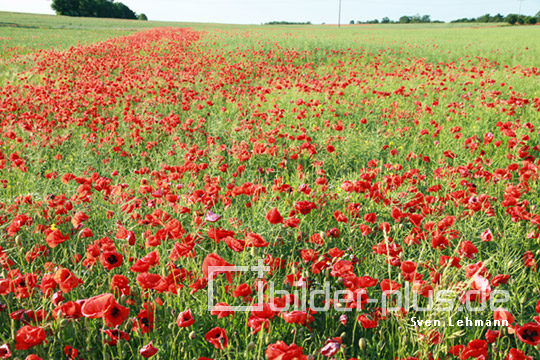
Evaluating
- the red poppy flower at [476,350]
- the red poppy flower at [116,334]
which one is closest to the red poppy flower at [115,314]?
the red poppy flower at [116,334]

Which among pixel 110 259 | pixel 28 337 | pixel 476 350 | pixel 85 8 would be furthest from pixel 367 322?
pixel 85 8

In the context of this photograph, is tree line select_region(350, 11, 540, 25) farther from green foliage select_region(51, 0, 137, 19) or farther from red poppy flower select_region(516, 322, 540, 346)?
red poppy flower select_region(516, 322, 540, 346)

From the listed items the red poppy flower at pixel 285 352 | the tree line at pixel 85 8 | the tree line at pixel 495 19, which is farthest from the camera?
the tree line at pixel 85 8

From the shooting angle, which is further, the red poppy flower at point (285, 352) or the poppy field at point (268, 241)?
the poppy field at point (268, 241)

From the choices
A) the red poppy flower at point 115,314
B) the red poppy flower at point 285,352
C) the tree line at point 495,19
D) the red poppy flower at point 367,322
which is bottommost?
the red poppy flower at point 367,322

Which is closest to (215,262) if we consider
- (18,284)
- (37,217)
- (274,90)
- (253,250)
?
(253,250)

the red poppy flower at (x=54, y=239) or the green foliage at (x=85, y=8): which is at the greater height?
the green foliage at (x=85, y=8)

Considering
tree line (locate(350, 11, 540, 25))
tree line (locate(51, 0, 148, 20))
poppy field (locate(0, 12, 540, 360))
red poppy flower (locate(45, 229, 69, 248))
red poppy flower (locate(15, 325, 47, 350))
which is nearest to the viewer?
red poppy flower (locate(15, 325, 47, 350))

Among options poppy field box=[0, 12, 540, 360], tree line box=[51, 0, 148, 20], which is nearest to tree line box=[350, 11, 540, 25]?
tree line box=[51, 0, 148, 20]

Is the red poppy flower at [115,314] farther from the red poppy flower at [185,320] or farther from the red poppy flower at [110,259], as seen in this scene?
the red poppy flower at [110,259]

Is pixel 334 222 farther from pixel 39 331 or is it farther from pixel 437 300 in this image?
pixel 39 331

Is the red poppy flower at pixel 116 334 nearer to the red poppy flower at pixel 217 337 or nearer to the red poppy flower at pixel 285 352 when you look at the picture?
the red poppy flower at pixel 217 337

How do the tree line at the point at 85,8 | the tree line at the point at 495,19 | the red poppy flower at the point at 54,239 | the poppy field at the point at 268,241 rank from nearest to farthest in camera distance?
the poppy field at the point at 268,241
the red poppy flower at the point at 54,239
the tree line at the point at 495,19
the tree line at the point at 85,8

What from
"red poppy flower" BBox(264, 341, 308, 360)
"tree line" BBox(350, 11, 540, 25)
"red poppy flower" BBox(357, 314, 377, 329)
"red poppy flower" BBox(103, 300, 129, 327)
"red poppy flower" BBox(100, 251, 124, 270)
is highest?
"tree line" BBox(350, 11, 540, 25)
